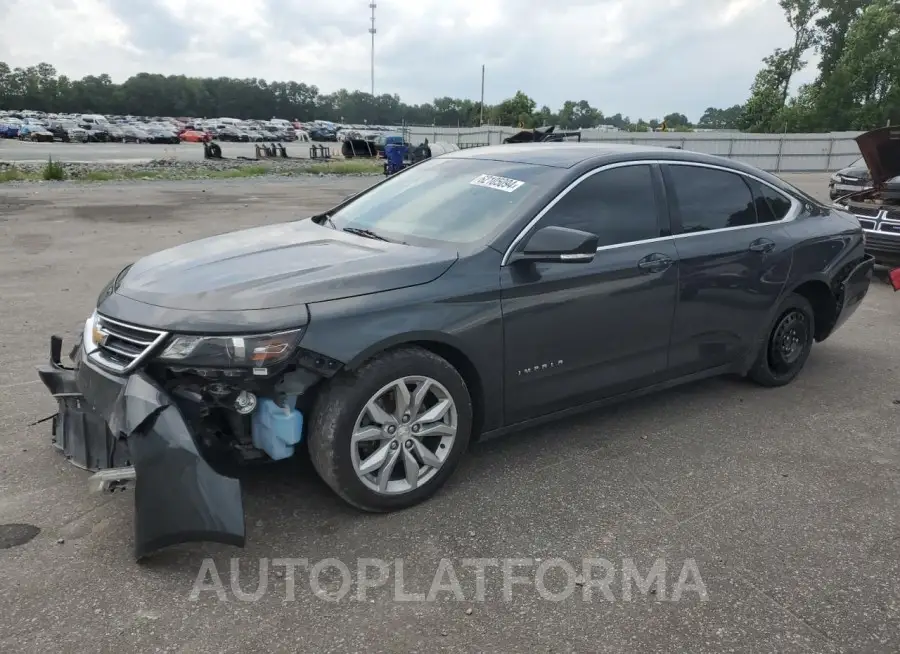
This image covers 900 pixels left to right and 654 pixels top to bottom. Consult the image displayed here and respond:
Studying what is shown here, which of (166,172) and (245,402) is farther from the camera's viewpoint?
(166,172)

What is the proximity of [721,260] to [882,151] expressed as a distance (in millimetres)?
5877

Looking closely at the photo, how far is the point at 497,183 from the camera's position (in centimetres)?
400

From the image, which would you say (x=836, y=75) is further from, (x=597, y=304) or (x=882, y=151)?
(x=597, y=304)

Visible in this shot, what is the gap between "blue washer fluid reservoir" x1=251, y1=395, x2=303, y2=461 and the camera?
3008 mm

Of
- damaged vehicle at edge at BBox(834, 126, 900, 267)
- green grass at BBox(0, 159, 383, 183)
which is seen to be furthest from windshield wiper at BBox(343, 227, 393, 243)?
green grass at BBox(0, 159, 383, 183)

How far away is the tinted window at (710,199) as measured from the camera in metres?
4.33

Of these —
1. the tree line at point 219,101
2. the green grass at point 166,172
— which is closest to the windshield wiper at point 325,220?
the green grass at point 166,172

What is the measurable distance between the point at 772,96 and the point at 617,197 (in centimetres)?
6282

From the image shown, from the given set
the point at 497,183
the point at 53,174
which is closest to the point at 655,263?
the point at 497,183

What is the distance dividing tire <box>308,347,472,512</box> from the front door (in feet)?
1.23

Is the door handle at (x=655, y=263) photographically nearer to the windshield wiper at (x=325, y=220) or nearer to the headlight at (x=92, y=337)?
the windshield wiper at (x=325, y=220)

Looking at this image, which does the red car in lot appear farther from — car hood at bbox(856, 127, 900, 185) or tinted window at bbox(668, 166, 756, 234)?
tinted window at bbox(668, 166, 756, 234)

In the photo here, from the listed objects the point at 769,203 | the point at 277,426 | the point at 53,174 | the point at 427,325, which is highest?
the point at 769,203

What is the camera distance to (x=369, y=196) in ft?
15.2
